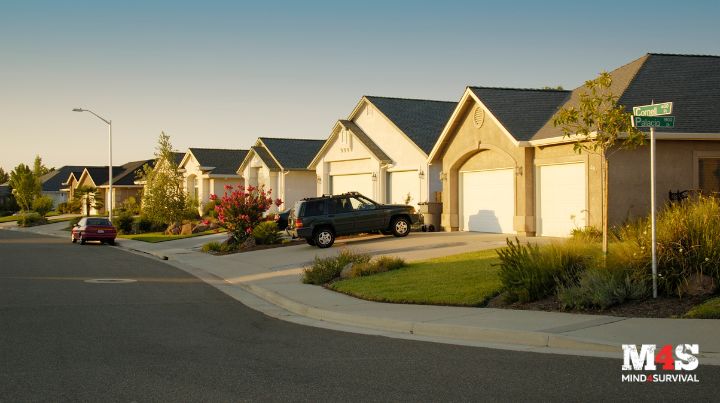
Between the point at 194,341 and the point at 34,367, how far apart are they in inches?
94.6

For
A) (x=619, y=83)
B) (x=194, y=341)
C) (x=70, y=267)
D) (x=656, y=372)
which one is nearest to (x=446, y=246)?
(x=619, y=83)

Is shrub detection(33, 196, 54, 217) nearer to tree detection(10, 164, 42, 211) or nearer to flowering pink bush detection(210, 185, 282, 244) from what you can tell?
tree detection(10, 164, 42, 211)

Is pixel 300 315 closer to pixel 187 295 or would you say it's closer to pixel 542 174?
pixel 187 295

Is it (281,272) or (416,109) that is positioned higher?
(416,109)

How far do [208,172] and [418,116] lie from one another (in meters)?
23.1

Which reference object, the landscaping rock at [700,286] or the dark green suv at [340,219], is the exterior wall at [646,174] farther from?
the landscaping rock at [700,286]

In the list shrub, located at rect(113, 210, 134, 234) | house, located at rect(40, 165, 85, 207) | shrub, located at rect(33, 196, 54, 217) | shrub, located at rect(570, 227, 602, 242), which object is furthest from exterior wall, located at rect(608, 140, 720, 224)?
house, located at rect(40, 165, 85, 207)

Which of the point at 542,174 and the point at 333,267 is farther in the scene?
the point at 542,174

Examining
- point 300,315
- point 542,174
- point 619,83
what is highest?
point 619,83

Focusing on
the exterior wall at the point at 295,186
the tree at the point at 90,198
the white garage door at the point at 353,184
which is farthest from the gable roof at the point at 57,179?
the white garage door at the point at 353,184

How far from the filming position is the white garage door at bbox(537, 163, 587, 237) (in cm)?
2369

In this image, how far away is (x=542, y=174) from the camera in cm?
2553

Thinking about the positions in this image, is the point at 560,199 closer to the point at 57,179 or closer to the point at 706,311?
the point at 706,311

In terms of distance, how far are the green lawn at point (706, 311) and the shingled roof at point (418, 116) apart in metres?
22.3
